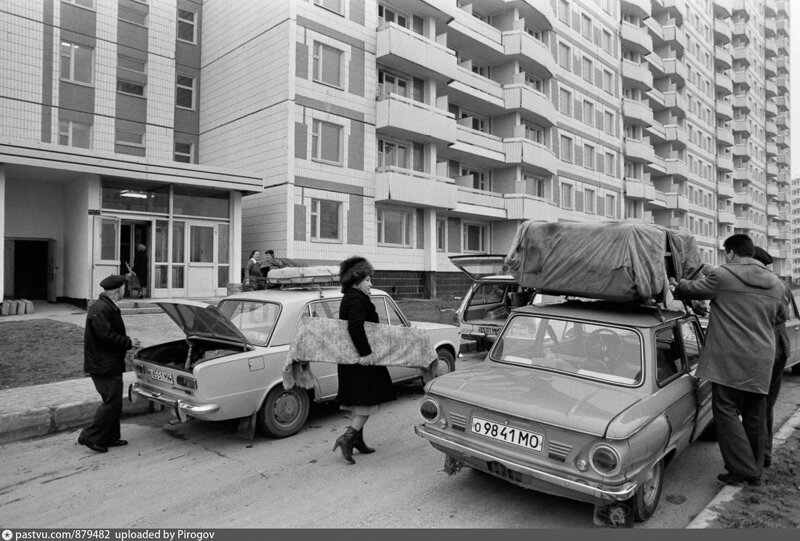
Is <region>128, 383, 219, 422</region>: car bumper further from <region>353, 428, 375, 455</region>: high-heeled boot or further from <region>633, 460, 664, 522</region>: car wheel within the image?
<region>633, 460, 664, 522</region>: car wheel

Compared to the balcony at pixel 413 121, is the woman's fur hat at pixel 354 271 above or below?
below

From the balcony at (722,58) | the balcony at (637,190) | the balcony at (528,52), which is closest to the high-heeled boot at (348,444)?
the balcony at (528,52)

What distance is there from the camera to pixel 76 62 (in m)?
19.5

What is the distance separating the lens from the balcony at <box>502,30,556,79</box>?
25.4 m

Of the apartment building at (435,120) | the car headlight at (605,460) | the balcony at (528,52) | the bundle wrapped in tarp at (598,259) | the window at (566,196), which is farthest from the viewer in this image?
the window at (566,196)

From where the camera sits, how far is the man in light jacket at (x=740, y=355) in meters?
3.99

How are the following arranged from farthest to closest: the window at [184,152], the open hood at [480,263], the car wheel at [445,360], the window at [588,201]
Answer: the window at [588,201] → the window at [184,152] → the open hood at [480,263] → the car wheel at [445,360]

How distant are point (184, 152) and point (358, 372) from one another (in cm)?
2092

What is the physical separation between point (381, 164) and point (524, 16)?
13.3 m

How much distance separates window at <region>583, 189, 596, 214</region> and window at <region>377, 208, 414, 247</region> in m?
14.6

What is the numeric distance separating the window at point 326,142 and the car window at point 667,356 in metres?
15.9

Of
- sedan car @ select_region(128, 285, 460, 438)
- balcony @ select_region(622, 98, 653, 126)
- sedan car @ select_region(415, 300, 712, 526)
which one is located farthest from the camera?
balcony @ select_region(622, 98, 653, 126)

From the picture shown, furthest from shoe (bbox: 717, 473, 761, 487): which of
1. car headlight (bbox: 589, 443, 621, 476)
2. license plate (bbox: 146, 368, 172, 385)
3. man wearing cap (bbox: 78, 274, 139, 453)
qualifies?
→ man wearing cap (bbox: 78, 274, 139, 453)

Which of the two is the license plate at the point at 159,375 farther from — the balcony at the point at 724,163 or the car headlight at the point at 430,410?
the balcony at the point at 724,163
